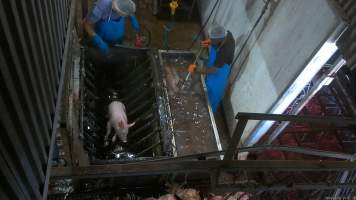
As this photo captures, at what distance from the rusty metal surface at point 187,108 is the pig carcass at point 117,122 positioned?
1.00 meters

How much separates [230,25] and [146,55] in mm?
2079

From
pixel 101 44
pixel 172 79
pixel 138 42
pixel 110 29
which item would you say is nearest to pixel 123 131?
pixel 172 79

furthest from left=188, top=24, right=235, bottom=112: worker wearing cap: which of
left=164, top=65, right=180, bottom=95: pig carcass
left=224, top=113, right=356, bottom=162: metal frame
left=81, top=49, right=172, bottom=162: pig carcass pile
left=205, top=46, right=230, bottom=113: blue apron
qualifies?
left=224, top=113, right=356, bottom=162: metal frame

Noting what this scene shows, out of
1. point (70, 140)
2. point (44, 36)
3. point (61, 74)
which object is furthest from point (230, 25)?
point (44, 36)

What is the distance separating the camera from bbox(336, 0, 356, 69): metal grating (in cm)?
461

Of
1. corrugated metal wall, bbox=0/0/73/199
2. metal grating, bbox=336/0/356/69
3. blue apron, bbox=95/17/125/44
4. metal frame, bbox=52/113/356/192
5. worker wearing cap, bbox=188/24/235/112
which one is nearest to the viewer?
corrugated metal wall, bbox=0/0/73/199

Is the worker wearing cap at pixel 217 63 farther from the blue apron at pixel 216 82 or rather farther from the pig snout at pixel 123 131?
the pig snout at pixel 123 131

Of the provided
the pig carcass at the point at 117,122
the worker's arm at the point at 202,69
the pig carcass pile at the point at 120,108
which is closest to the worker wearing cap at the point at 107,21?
the pig carcass pile at the point at 120,108

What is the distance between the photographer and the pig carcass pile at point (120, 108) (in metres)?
6.83

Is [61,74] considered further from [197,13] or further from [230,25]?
[197,13]

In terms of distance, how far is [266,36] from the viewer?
6.68 metres

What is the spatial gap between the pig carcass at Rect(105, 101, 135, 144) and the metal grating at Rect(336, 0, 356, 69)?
3.87 metres

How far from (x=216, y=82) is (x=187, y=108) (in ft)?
2.74

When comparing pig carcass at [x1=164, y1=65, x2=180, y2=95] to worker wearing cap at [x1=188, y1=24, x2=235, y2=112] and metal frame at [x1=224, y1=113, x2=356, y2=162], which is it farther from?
metal frame at [x1=224, y1=113, x2=356, y2=162]
